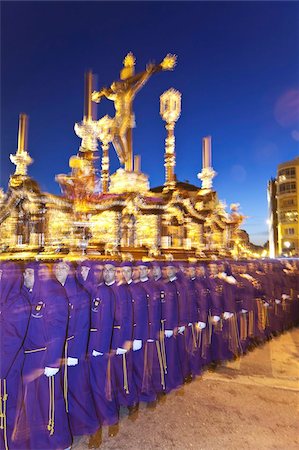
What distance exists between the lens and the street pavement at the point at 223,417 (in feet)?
13.6

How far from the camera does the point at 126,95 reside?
14.9 meters

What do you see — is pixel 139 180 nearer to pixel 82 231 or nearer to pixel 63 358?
pixel 82 231

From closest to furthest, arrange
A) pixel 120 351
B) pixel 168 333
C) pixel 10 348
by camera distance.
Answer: pixel 10 348 < pixel 120 351 < pixel 168 333

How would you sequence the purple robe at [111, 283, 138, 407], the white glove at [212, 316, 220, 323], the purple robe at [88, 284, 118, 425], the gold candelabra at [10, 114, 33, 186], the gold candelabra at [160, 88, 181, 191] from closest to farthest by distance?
the purple robe at [88, 284, 118, 425]
the purple robe at [111, 283, 138, 407]
the white glove at [212, 316, 220, 323]
the gold candelabra at [10, 114, 33, 186]
the gold candelabra at [160, 88, 181, 191]

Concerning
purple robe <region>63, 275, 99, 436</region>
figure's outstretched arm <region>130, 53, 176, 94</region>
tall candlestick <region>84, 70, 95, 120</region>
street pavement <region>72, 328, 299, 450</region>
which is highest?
figure's outstretched arm <region>130, 53, 176, 94</region>

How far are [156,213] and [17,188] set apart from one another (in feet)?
19.3

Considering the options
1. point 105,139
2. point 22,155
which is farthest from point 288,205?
point 22,155

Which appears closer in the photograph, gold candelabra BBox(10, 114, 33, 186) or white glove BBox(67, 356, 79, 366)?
white glove BBox(67, 356, 79, 366)

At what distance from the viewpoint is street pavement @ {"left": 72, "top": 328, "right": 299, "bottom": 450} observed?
13.6ft

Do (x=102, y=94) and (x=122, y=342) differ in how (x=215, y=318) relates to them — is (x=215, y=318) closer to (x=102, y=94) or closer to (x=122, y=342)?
(x=122, y=342)

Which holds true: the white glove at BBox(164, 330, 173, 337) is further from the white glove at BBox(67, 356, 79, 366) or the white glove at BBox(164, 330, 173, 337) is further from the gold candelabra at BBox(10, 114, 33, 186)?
the gold candelabra at BBox(10, 114, 33, 186)

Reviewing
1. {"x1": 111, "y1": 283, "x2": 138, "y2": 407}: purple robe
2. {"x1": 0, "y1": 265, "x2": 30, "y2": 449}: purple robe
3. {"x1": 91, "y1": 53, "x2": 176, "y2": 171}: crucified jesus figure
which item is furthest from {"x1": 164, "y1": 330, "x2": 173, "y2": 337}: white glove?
{"x1": 91, "y1": 53, "x2": 176, "y2": 171}: crucified jesus figure

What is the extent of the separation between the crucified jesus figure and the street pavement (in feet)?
35.3

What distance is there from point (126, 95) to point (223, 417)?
1349 centimetres
